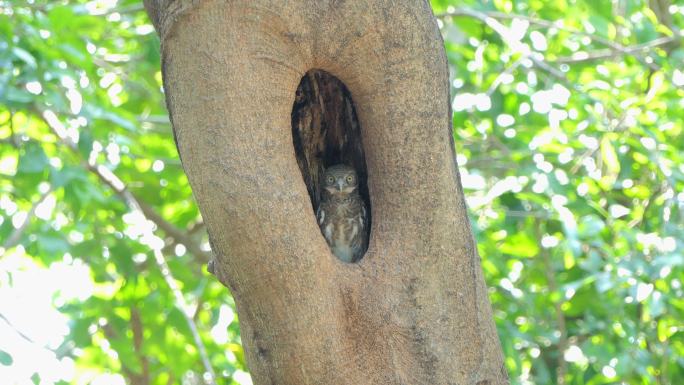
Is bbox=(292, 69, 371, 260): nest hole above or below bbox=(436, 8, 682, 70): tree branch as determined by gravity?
above

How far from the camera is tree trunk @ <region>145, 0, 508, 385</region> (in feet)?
8.40

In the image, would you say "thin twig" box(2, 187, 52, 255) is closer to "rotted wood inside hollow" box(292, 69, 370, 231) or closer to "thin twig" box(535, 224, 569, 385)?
"rotted wood inside hollow" box(292, 69, 370, 231)

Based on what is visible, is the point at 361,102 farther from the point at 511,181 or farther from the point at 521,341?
the point at 521,341

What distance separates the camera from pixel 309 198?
274 centimetres

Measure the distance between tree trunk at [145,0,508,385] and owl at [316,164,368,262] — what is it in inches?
29.5

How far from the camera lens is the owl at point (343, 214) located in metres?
3.70

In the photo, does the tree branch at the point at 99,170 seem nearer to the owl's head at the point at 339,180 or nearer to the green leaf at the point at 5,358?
the green leaf at the point at 5,358

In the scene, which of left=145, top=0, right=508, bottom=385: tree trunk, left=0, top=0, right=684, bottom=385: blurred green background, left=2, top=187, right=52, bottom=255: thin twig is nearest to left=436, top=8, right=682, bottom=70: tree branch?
left=0, top=0, right=684, bottom=385: blurred green background

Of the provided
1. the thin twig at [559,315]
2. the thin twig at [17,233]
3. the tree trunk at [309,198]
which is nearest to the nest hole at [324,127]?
the tree trunk at [309,198]

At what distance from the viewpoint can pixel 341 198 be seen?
3.86 meters

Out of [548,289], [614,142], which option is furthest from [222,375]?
[614,142]

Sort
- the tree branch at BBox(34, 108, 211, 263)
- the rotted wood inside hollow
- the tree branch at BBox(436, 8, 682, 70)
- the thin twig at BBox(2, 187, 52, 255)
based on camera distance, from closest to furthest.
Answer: the rotted wood inside hollow, the thin twig at BBox(2, 187, 52, 255), the tree branch at BBox(34, 108, 211, 263), the tree branch at BBox(436, 8, 682, 70)

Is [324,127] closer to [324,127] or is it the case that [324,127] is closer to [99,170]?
[324,127]

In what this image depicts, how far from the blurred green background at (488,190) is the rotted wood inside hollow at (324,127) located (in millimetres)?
1084
